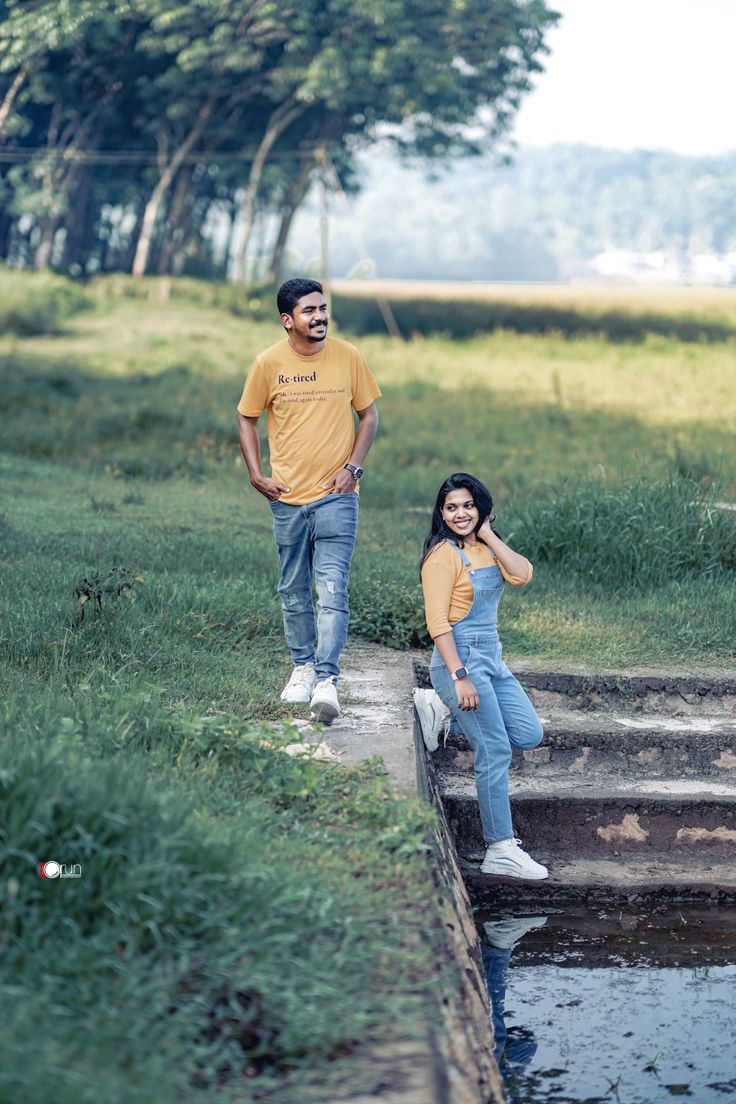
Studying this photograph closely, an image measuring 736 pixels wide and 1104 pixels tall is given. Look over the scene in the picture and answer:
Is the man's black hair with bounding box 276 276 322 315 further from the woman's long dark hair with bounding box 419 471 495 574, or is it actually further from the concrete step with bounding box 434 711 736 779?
the concrete step with bounding box 434 711 736 779

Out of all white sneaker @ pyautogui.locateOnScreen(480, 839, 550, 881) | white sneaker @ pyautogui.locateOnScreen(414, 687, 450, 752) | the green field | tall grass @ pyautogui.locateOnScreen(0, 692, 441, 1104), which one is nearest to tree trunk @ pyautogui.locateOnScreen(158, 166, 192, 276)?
the green field

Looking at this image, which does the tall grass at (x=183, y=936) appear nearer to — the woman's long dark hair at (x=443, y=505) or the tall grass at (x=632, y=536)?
the woman's long dark hair at (x=443, y=505)

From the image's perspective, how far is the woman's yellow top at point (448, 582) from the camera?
5.51 metres

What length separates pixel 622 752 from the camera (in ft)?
21.7

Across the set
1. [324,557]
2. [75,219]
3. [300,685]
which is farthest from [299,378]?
[75,219]

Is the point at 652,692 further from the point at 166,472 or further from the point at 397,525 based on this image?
the point at 166,472

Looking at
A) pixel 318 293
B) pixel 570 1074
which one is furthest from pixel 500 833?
pixel 318 293

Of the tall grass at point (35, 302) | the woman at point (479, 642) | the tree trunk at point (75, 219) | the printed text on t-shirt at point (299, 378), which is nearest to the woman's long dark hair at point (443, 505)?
the woman at point (479, 642)

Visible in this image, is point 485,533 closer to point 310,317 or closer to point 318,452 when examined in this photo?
point 318,452

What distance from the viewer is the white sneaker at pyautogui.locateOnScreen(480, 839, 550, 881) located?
5.65m

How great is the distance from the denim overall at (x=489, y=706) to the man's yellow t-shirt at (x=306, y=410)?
74cm

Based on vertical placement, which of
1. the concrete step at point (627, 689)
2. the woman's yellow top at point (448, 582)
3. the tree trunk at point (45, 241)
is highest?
the tree trunk at point (45, 241)
